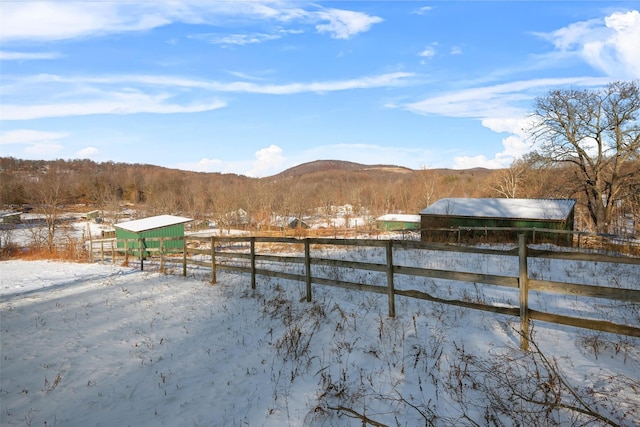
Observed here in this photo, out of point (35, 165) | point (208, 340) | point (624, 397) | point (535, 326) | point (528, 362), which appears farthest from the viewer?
point (35, 165)

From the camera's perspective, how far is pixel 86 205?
10519 cm

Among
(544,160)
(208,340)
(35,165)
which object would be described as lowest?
(208,340)

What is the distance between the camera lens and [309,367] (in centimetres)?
509

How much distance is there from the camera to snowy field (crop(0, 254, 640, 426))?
3.96m

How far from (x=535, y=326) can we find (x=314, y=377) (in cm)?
396

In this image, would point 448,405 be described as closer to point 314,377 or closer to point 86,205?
point 314,377

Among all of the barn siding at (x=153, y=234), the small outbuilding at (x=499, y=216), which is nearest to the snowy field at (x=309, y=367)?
the small outbuilding at (x=499, y=216)

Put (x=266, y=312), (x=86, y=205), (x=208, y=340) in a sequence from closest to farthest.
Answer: (x=208, y=340) < (x=266, y=312) < (x=86, y=205)

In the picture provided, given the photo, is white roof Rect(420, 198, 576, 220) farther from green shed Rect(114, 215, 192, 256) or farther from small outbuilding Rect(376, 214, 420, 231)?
green shed Rect(114, 215, 192, 256)

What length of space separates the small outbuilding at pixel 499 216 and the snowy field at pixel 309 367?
20.6 metres

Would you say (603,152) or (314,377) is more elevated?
(603,152)

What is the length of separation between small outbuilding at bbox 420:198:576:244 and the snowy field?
20.6m

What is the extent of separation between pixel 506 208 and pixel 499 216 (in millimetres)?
2111

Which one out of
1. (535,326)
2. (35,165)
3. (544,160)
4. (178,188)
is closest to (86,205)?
(178,188)
